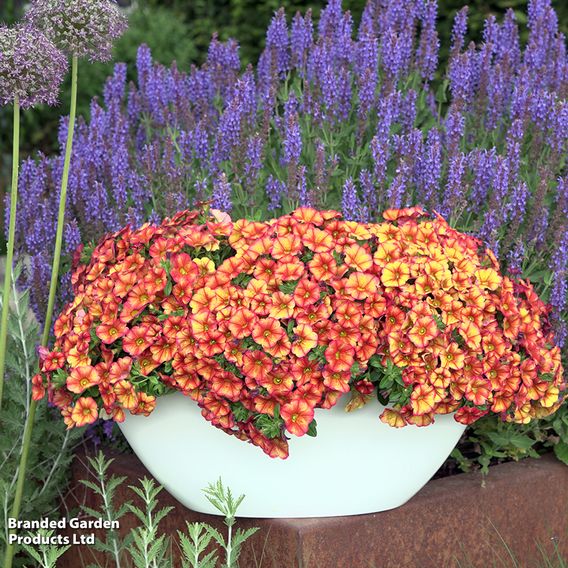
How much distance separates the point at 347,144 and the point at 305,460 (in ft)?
4.53

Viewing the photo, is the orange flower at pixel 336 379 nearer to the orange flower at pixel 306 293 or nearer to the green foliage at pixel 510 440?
the orange flower at pixel 306 293

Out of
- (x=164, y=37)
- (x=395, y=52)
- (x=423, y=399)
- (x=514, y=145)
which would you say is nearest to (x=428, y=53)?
(x=395, y=52)

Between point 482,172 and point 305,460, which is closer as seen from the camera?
point 305,460

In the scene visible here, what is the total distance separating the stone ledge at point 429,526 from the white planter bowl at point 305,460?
4cm

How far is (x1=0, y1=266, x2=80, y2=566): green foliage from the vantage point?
2861 mm

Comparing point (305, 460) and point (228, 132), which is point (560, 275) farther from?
point (228, 132)

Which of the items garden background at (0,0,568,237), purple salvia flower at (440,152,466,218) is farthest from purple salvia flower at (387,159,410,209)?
garden background at (0,0,568,237)

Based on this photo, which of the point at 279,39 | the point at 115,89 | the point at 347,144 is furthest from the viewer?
the point at 115,89

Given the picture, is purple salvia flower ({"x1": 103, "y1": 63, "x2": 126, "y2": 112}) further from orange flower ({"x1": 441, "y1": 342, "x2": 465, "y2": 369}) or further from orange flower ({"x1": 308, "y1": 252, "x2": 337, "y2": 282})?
orange flower ({"x1": 441, "y1": 342, "x2": 465, "y2": 369})

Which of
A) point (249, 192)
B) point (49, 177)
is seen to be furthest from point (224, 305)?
point (49, 177)

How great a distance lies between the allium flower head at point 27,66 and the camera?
2.39m

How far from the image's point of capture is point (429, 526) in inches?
106

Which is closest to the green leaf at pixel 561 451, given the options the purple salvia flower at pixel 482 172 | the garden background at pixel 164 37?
the purple salvia flower at pixel 482 172

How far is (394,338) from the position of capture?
232 cm
